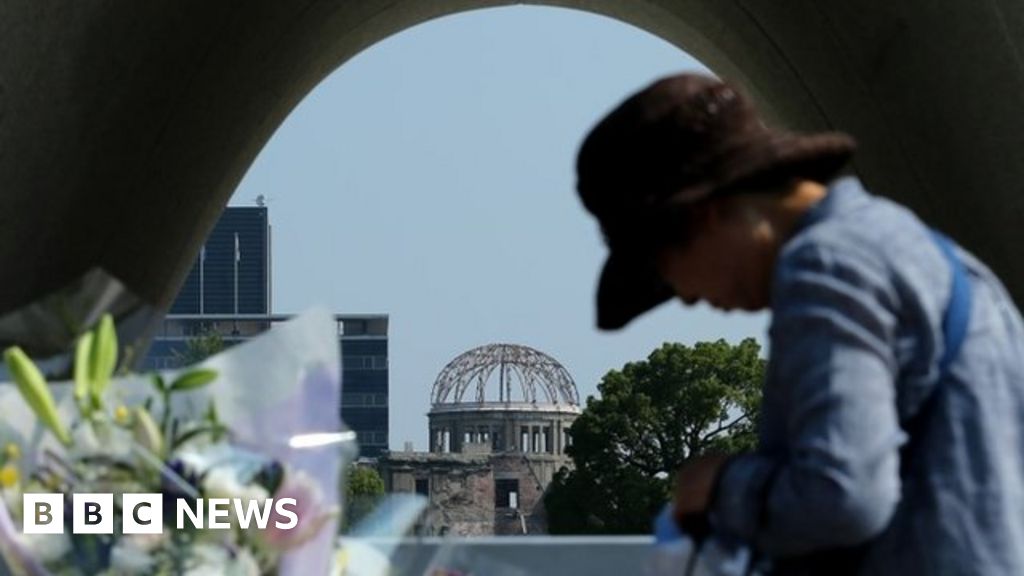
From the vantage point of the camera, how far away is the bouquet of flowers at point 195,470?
248 centimetres

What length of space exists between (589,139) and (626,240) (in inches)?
4.9

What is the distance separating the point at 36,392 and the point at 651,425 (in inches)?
2289

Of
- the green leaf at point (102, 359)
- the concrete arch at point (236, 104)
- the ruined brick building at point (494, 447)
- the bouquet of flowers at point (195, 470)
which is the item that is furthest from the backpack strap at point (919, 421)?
the ruined brick building at point (494, 447)

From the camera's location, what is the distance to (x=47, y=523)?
2.50 m

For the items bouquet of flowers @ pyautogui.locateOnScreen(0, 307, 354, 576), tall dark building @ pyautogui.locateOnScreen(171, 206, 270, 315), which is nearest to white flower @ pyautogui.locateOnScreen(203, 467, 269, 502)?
bouquet of flowers @ pyautogui.locateOnScreen(0, 307, 354, 576)

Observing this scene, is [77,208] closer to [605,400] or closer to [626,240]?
[626,240]

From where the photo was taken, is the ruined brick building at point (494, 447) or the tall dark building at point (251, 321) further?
the ruined brick building at point (494, 447)

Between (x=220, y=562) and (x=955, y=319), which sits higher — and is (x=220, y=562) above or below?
below

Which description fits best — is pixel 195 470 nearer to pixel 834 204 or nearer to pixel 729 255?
pixel 729 255

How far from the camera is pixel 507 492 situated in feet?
299

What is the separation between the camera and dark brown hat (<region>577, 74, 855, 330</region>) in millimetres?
2271

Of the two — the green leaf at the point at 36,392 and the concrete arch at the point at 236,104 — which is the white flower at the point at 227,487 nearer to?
the green leaf at the point at 36,392

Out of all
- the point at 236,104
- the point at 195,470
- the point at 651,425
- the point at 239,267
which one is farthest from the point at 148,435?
the point at 239,267

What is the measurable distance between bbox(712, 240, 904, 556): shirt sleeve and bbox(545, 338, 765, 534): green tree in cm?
5699
